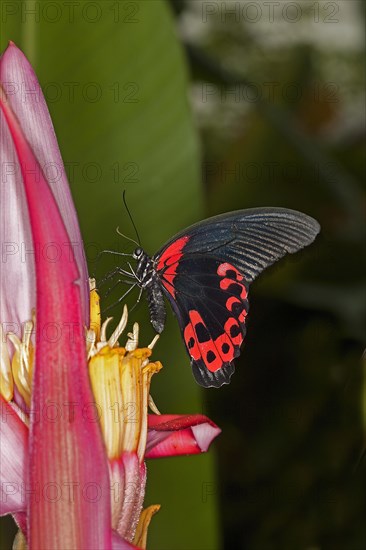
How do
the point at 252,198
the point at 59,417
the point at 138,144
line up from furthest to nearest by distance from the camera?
the point at 252,198
the point at 138,144
the point at 59,417

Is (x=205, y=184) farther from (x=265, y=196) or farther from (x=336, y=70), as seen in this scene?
(x=336, y=70)

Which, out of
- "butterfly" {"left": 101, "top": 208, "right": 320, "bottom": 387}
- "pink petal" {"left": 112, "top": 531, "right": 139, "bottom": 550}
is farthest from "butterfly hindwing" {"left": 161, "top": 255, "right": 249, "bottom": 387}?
"pink petal" {"left": 112, "top": 531, "right": 139, "bottom": 550}

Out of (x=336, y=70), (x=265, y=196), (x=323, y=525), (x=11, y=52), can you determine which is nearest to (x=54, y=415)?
(x=11, y=52)

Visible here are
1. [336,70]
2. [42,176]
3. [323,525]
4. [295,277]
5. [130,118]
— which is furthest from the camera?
[336,70]

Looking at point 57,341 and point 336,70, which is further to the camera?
point 336,70

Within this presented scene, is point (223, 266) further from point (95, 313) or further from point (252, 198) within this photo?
point (252, 198)

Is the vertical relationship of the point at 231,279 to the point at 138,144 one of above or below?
below

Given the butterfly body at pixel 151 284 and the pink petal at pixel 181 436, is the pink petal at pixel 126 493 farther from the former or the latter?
the butterfly body at pixel 151 284

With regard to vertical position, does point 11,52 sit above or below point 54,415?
above

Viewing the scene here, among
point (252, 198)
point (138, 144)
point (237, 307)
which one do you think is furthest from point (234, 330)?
point (252, 198)
